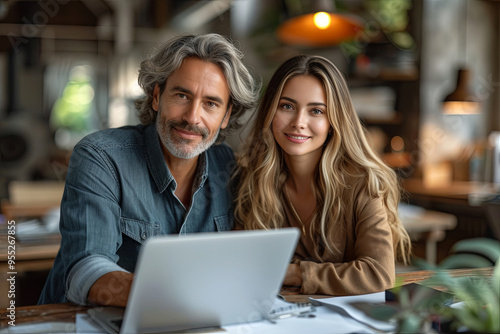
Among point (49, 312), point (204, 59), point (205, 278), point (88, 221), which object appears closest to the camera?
point (205, 278)

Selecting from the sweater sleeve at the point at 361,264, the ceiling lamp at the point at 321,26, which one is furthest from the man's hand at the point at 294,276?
the ceiling lamp at the point at 321,26

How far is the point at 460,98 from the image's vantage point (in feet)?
14.9

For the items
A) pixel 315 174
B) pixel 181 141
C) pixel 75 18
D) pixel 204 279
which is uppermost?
pixel 75 18

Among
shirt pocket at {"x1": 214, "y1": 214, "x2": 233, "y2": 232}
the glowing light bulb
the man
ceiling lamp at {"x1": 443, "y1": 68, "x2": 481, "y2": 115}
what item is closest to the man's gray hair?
the man

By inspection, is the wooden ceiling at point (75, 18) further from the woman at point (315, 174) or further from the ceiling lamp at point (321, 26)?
the woman at point (315, 174)

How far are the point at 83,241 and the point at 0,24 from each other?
5.37 metres

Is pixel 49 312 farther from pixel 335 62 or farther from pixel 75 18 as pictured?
pixel 75 18

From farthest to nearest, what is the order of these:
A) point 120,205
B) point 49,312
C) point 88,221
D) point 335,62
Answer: point 335,62 < point 120,205 < point 88,221 < point 49,312

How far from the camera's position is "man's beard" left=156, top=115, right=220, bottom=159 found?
175 cm

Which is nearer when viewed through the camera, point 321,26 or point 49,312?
point 49,312

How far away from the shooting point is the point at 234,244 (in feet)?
3.37

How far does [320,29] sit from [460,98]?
1664mm

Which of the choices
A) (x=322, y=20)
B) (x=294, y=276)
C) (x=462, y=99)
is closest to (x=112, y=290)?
(x=294, y=276)

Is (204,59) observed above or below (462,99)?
below
